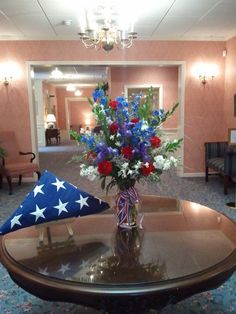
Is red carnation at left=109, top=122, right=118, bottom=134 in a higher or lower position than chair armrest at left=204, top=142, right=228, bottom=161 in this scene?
higher

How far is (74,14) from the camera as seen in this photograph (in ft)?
12.9

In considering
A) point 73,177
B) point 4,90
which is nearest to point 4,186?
point 73,177

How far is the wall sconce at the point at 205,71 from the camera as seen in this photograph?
541 cm

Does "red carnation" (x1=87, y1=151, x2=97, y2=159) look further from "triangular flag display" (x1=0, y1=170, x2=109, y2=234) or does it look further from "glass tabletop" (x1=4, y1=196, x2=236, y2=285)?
"glass tabletop" (x1=4, y1=196, x2=236, y2=285)

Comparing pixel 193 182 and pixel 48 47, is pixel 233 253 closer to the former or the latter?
pixel 193 182

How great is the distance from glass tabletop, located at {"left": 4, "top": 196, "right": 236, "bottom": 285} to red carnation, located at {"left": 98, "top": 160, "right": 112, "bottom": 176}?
1.23 ft

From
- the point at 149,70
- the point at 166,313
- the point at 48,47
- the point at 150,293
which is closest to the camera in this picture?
the point at 150,293

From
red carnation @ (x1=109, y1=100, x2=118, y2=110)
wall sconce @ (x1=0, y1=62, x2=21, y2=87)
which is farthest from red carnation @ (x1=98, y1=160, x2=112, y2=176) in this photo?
wall sconce @ (x1=0, y1=62, x2=21, y2=87)

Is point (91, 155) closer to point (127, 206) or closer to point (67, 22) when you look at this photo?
point (127, 206)

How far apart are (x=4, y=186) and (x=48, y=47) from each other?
8.65 feet

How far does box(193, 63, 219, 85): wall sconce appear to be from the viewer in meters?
5.41

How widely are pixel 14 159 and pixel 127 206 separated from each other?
419 centimetres

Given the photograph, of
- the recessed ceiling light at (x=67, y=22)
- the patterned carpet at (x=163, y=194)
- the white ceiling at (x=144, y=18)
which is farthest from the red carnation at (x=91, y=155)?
the recessed ceiling light at (x=67, y=22)

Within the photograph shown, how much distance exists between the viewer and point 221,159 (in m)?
4.82
